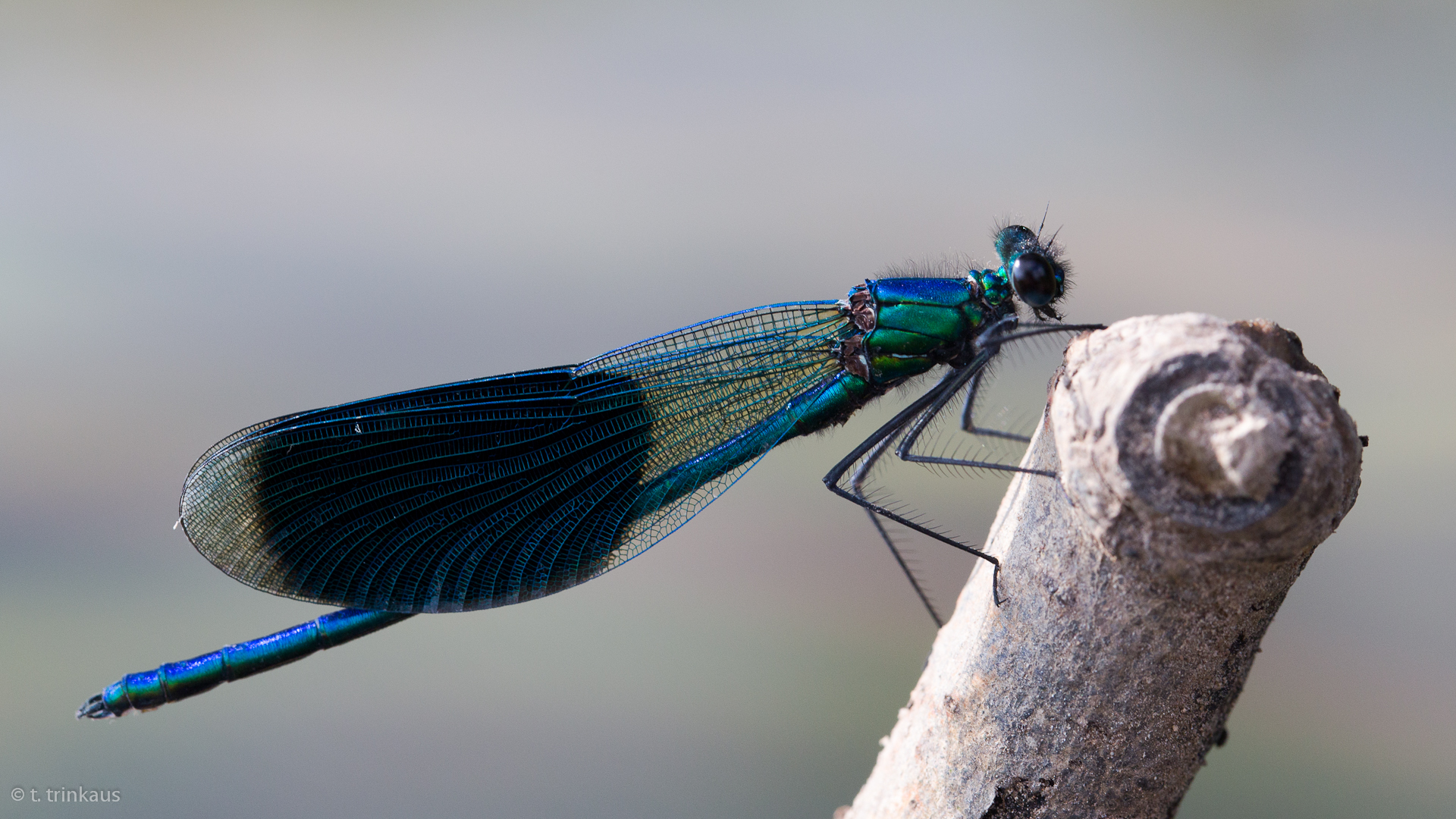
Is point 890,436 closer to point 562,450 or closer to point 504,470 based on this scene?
point 562,450

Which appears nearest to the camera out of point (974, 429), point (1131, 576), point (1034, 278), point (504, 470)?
point (1131, 576)

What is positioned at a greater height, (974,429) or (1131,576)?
(974,429)

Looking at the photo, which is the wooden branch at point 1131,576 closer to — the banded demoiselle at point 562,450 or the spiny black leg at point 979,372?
the spiny black leg at point 979,372

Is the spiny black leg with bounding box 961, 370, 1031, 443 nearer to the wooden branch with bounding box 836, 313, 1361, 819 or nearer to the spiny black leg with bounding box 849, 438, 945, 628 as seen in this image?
the spiny black leg with bounding box 849, 438, 945, 628

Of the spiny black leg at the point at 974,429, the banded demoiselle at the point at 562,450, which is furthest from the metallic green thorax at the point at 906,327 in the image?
the spiny black leg at the point at 974,429

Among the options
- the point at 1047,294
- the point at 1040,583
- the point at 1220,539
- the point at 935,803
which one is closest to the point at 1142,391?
the point at 1220,539

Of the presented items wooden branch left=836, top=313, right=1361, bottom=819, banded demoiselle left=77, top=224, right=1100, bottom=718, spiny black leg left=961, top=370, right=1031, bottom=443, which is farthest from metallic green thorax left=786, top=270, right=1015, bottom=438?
wooden branch left=836, top=313, right=1361, bottom=819

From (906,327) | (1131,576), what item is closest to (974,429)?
(906,327)

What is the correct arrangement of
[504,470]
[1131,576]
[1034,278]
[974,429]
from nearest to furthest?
[1131,576] → [1034,278] → [504,470] → [974,429]
